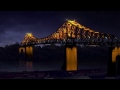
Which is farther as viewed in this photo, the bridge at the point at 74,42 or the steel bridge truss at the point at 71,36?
the steel bridge truss at the point at 71,36

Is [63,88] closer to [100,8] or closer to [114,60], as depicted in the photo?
[100,8]

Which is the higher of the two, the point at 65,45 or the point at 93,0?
the point at 93,0

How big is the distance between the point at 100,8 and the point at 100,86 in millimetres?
1508

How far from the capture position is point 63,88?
4395 millimetres

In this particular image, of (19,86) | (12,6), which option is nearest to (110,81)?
(19,86)

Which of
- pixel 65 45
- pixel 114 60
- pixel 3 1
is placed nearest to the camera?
pixel 3 1

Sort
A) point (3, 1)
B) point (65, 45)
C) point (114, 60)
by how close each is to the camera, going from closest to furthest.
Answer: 1. point (3, 1)
2. point (114, 60)
3. point (65, 45)

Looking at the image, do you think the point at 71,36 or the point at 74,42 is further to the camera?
the point at 71,36

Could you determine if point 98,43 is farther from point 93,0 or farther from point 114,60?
point 93,0

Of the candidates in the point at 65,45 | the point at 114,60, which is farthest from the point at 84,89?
the point at 65,45

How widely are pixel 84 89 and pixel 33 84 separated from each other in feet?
3.28

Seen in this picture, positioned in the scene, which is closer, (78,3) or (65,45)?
(78,3)

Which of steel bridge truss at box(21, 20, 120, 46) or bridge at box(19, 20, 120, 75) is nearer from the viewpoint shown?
bridge at box(19, 20, 120, 75)

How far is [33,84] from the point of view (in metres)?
4.39
